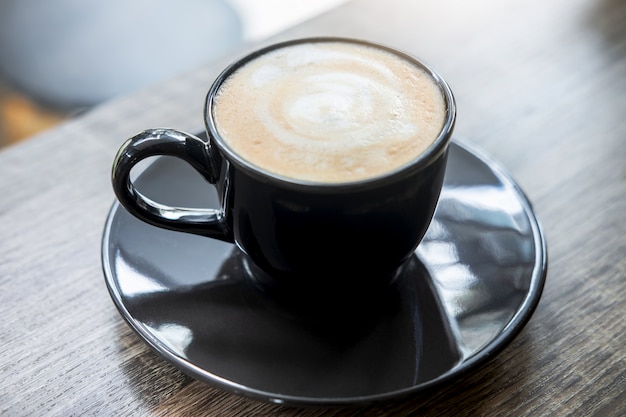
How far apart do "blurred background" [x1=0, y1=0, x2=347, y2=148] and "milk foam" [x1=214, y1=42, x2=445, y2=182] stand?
0.59 metres

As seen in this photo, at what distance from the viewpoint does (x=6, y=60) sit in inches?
48.4

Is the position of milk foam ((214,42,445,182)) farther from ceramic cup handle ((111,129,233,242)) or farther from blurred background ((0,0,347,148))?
blurred background ((0,0,347,148))

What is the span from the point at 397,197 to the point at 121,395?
Answer: 256 millimetres

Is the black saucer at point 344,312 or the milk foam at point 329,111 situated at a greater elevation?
the milk foam at point 329,111

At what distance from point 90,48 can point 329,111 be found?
859 millimetres

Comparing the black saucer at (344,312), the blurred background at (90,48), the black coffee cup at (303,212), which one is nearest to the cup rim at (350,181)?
the black coffee cup at (303,212)

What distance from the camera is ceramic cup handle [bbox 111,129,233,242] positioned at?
539 millimetres

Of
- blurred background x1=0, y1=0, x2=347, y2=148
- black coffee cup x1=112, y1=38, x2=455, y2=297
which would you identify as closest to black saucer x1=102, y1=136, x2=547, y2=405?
black coffee cup x1=112, y1=38, x2=455, y2=297

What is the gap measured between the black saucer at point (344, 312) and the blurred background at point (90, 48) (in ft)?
2.00

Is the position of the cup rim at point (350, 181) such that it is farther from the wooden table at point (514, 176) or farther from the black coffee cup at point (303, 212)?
the wooden table at point (514, 176)

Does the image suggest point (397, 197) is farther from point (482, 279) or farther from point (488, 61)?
point (488, 61)

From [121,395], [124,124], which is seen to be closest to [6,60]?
[124,124]

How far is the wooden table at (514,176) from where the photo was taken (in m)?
0.54

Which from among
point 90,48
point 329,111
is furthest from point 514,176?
point 90,48
